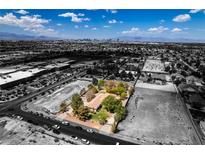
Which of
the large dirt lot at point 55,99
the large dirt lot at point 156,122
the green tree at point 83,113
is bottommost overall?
the large dirt lot at point 156,122

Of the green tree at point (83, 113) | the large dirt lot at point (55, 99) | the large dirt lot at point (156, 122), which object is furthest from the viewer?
the large dirt lot at point (55, 99)

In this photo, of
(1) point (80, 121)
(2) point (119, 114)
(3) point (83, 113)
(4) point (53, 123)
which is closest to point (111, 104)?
(2) point (119, 114)

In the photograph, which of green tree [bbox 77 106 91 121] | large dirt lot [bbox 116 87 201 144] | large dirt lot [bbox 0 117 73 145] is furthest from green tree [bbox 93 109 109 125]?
large dirt lot [bbox 0 117 73 145]

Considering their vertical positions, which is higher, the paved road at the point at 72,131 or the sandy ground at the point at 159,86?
the sandy ground at the point at 159,86

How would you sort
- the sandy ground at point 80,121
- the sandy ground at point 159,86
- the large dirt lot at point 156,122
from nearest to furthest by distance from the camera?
1. the large dirt lot at point 156,122
2. the sandy ground at point 80,121
3. the sandy ground at point 159,86

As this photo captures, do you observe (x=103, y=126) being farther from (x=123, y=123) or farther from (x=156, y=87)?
(x=156, y=87)

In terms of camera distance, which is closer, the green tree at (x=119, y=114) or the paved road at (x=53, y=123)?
the paved road at (x=53, y=123)

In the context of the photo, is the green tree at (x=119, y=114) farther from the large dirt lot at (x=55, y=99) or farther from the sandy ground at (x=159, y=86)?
the sandy ground at (x=159, y=86)

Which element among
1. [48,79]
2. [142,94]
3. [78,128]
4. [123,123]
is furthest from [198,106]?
[48,79]

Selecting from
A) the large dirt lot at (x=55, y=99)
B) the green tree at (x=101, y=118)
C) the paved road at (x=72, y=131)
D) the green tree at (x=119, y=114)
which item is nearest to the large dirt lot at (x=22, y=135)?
the paved road at (x=72, y=131)
